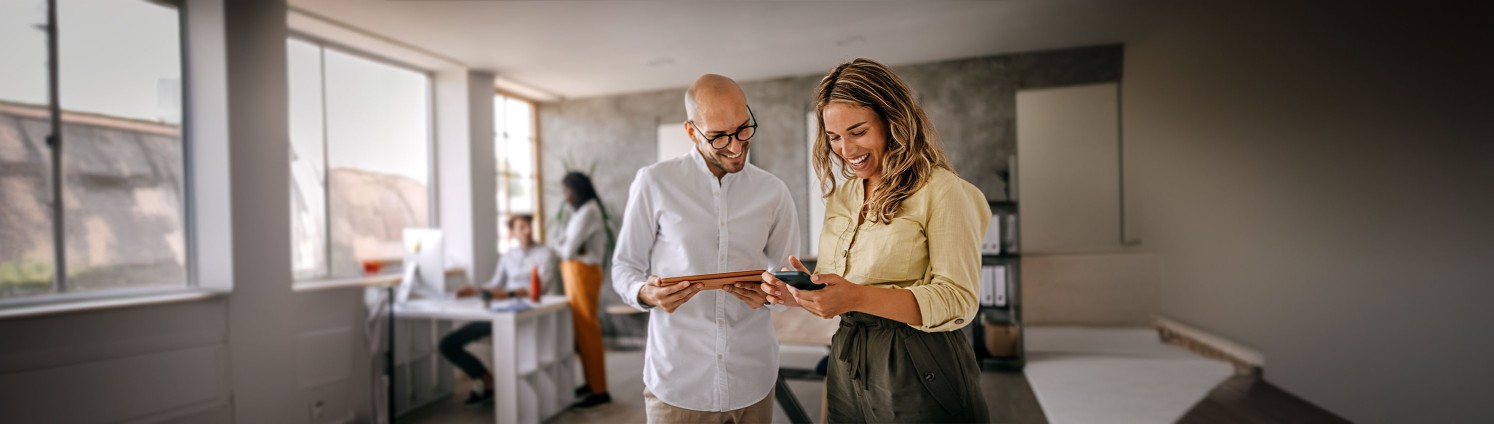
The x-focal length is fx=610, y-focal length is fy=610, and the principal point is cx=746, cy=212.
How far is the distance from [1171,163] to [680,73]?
1.51m

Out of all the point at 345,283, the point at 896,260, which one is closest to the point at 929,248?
the point at 896,260

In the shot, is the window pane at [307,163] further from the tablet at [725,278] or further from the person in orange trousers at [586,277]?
the tablet at [725,278]

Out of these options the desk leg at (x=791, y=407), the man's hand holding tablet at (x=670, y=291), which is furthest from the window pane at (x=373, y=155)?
the man's hand holding tablet at (x=670, y=291)

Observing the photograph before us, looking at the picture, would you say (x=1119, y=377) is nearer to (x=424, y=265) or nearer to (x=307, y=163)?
(x=424, y=265)

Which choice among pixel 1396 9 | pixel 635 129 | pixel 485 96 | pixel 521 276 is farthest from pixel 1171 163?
pixel 485 96

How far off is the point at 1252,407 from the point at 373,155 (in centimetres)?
473

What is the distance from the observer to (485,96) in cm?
440

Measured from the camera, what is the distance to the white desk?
324 centimetres

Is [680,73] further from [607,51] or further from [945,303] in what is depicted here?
[945,303]

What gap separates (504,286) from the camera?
4.29 meters

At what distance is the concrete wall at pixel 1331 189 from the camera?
145cm

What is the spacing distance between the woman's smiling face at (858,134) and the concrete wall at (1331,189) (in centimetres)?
106

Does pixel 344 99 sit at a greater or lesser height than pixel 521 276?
greater

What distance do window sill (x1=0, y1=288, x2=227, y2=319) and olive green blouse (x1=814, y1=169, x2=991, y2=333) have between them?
9.82 feet
